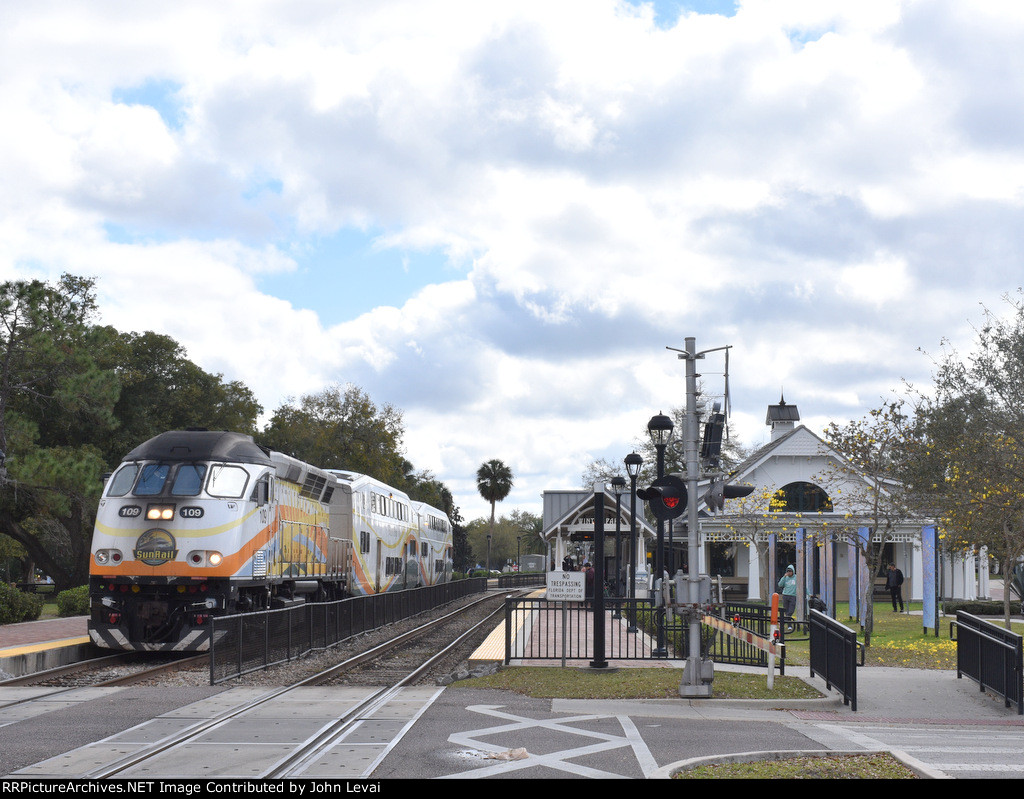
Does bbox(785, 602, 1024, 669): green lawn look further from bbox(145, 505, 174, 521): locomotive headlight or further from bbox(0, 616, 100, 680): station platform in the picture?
bbox(0, 616, 100, 680): station platform

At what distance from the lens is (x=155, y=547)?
1875 cm

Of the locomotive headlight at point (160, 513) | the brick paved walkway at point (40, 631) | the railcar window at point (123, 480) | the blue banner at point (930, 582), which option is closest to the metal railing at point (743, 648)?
the blue banner at point (930, 582)

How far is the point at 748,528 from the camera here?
139 feet

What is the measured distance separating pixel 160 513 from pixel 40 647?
2.95 meters

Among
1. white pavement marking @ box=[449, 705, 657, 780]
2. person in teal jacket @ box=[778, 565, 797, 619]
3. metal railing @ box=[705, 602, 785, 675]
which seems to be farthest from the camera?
person in teal jacket @ box=[778, 565, 797, 619]

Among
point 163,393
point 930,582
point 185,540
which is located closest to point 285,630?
point 185,540

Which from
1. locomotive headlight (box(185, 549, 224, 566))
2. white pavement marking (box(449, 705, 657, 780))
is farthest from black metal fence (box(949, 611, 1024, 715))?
locomotive headlight (box(185, 549, 224, 566))

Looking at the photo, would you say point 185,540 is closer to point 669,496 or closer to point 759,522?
point 669,496

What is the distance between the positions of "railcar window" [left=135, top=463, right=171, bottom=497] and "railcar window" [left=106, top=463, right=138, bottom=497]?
0.20 metres

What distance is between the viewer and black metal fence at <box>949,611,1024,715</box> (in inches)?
533

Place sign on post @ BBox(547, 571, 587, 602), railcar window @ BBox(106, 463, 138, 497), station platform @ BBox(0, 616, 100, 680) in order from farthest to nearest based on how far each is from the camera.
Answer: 1. railcar window @ BBox(106, 463, 138, 497)
2. sign on post @ BBox(547, 571, 587, 602)
3. station platform @ BBox(0, 616, 100, 680)

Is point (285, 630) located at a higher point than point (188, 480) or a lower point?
lower

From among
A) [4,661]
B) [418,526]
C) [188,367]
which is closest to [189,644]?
[4,661]

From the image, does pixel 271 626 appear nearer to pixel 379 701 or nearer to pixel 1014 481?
pixel 379 701
